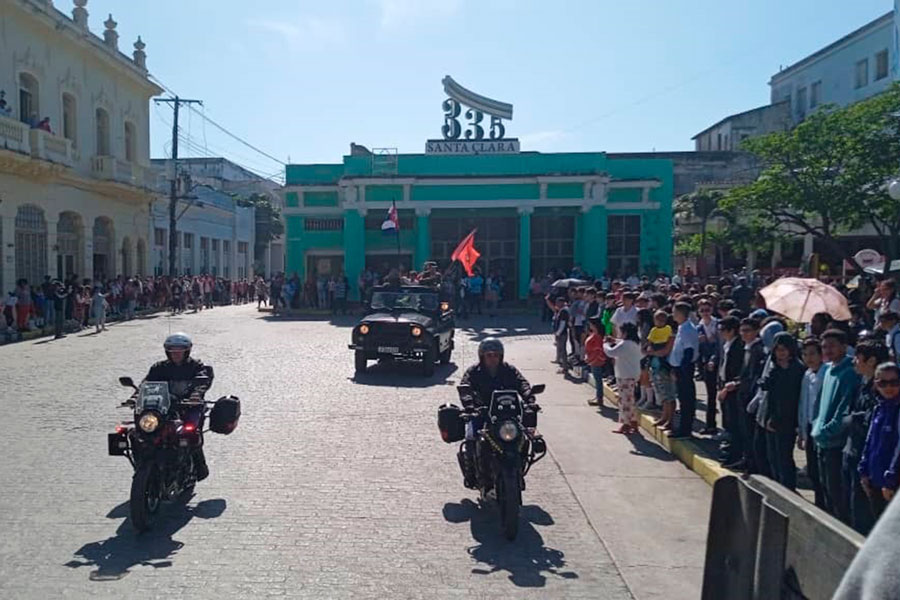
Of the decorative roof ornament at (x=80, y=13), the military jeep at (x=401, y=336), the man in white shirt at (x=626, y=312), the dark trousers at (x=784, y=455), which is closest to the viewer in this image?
the dark trousers at (x=784, y=455)

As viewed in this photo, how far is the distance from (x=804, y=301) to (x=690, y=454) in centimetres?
259

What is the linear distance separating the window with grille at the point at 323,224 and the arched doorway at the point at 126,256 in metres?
8.42

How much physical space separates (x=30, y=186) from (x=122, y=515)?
2412 centimetres

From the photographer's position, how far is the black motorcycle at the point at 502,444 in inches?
237

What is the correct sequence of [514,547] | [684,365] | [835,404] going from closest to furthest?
[835,404] → [514,547] → [684,365]

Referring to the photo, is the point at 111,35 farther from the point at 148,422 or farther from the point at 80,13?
the point at 148,422

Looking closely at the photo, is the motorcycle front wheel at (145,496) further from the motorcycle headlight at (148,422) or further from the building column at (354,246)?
the building column at (354,246)

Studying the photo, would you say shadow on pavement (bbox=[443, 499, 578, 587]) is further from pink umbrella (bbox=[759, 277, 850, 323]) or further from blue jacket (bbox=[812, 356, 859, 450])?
pink umbrella (bbox=[759, 277, 850, 323])

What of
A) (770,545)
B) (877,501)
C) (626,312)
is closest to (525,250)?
(626,312)

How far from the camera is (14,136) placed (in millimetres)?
24672

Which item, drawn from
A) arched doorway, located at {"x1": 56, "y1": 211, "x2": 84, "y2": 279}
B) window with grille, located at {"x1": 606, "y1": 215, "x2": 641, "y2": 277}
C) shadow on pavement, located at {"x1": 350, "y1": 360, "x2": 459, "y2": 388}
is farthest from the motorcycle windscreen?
window with grille, located at {"x1": 606, "y1": 215, "x2": 641, "y2": 277}

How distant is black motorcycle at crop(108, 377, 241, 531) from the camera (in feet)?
19.8

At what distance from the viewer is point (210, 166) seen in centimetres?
6681

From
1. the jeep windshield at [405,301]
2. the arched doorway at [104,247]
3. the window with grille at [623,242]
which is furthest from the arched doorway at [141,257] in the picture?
the jeep windshield at [405,301]
